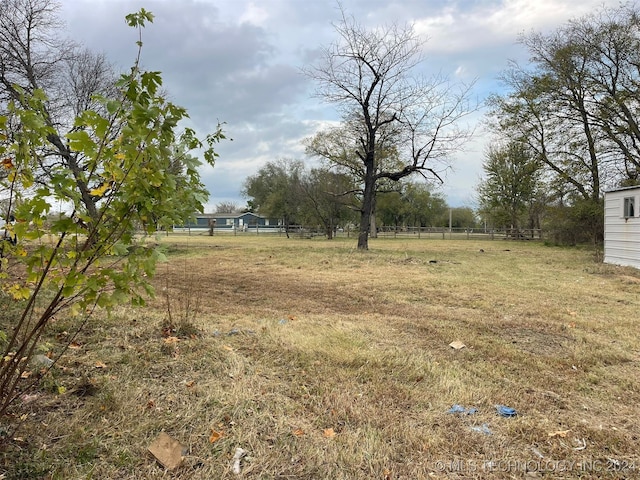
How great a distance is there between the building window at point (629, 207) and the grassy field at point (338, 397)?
313 inches

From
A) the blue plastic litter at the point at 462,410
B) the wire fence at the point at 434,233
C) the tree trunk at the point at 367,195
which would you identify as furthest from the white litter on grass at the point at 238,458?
the wire fence at the point at 434,233

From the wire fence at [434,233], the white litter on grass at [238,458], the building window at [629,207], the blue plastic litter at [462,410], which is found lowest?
the blue plastic litter at [462,410]

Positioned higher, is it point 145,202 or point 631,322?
point 145,202

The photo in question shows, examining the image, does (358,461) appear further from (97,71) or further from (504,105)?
(504,105)

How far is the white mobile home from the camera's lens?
37.9 feet

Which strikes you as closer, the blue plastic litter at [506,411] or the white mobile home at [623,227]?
the blue plastic litter at [506,411]

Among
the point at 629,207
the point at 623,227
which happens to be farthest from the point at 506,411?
the point at 623,227

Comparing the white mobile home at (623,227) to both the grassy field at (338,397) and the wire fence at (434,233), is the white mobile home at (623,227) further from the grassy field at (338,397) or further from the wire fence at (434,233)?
the wire fence at (434,233)

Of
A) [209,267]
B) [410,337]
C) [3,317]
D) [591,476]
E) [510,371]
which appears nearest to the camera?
[591,476]

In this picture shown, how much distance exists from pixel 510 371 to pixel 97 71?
20.2 meters

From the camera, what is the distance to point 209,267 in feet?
38.5

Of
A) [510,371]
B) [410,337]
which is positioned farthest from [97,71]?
[510,371]

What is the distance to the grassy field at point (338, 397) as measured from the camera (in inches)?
83.3

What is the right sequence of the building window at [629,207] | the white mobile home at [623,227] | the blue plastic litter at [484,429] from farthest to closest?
the building window at [629,207], the white mobile home at [623,227], the blue plastic litter at [484,429]
